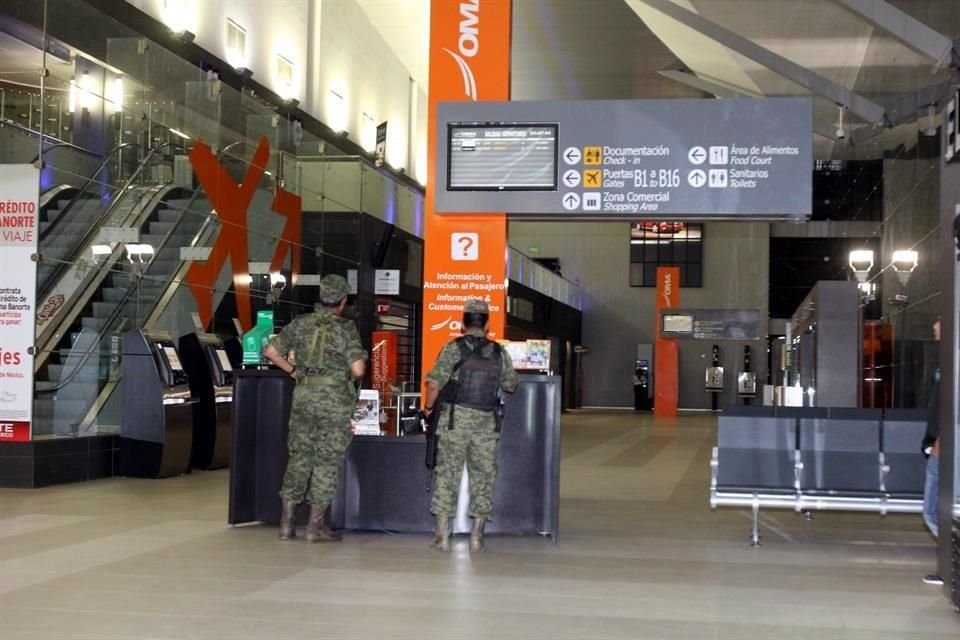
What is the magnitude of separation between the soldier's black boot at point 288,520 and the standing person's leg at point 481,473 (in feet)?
3.81

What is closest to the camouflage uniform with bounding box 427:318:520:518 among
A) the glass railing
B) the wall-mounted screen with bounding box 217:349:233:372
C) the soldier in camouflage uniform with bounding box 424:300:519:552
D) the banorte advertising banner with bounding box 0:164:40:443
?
the soldier in camouflage uniform with bounding box 424:300:519:552

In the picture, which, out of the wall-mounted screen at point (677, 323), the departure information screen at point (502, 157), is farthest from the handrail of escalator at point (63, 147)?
the wall-mounted screen at point (677, 323)

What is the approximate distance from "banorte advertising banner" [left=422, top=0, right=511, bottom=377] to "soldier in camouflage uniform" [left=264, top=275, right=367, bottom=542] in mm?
1403

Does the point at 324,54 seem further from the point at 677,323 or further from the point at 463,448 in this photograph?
the point at 463,448

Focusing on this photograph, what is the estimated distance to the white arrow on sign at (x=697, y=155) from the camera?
804 centimetres

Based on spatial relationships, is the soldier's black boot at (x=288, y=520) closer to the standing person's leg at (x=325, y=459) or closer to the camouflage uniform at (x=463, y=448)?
the standing person's leg at (x=325, y=459)

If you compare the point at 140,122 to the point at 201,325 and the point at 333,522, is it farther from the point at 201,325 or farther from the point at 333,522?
the point at 333,522

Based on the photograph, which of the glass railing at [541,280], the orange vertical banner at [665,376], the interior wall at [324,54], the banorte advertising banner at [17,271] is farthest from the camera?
the orange vertical banner at [665,376]

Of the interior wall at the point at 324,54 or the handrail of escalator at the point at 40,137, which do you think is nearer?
the handrail of escalator at the point at 40,137

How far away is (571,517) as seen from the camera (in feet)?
30.5

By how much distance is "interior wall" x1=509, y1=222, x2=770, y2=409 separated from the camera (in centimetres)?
4138

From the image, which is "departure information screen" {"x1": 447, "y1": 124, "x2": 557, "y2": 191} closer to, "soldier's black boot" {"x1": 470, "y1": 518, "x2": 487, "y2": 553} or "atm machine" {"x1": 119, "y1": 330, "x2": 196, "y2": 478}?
"soldier's black boot" {"x1": 470, "y1": 518, "x2": 487, "y2": 553}

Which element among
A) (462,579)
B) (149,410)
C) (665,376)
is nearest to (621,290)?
(665,376)

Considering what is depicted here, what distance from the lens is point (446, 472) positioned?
24.1ft
